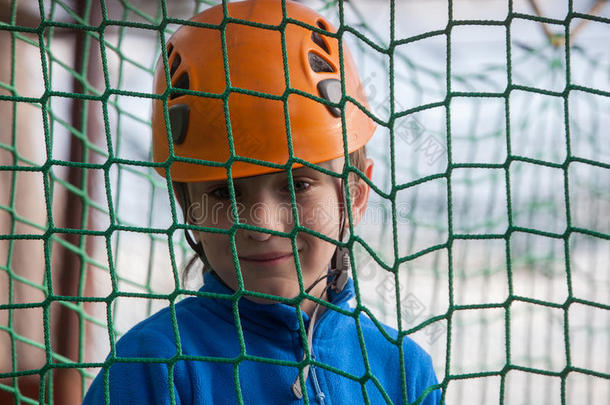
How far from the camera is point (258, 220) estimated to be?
3.13 feet

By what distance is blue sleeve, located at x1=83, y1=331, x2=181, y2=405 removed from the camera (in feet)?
2.95

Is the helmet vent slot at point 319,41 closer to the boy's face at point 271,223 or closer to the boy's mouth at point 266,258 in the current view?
the boy's face at point 271,223

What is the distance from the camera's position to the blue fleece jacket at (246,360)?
91 centimetres

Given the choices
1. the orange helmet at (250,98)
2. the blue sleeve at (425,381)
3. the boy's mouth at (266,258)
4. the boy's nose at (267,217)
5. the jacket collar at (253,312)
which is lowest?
the blue sleeve at (425,381)

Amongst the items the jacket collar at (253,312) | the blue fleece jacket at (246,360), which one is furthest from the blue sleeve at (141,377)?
the jacket collar at (253,312)

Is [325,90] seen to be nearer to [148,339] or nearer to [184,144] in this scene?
[184,144]

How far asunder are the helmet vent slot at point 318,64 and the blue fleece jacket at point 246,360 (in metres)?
0.35

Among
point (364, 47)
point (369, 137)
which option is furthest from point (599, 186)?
point (369, 137)

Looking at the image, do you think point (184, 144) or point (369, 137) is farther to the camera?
point (369, 137)

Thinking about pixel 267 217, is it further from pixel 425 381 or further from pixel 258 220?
pixel 425 381

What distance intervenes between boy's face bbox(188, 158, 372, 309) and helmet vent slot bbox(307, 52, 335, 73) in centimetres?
15

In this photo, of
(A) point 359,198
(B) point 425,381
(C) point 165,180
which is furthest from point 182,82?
(C) point 165,180

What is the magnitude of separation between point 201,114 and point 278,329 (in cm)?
34

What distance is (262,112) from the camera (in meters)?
0.97
